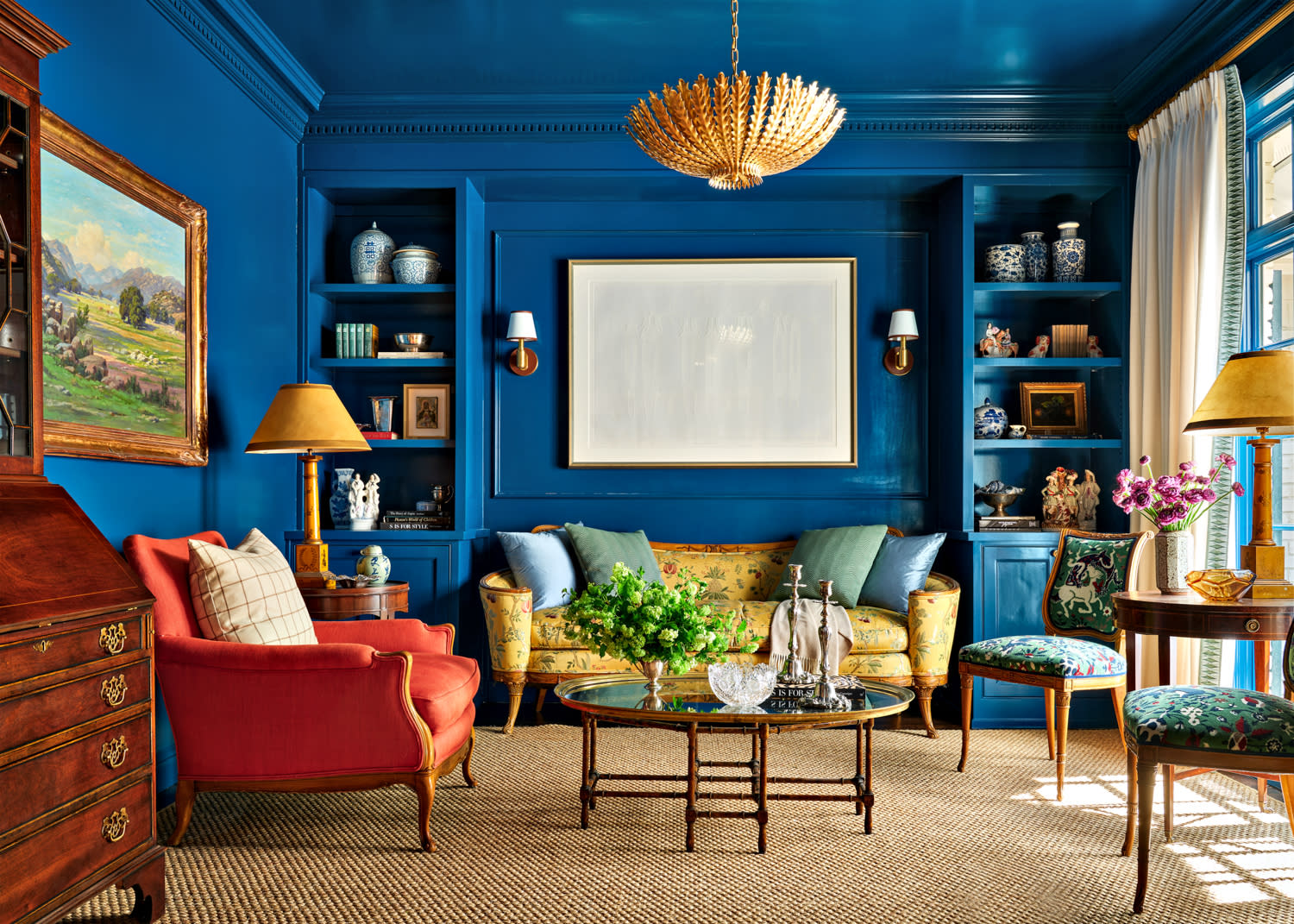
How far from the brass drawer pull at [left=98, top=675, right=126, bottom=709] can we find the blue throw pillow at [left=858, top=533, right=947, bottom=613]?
3.23m

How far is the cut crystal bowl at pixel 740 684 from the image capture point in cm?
275

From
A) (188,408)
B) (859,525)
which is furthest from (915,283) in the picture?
(188,408)

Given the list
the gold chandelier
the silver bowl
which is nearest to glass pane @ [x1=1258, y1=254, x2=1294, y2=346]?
the gold chandelier

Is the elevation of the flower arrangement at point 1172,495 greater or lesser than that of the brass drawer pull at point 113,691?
greater

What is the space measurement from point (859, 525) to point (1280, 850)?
2.41 m

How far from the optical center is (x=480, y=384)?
5.01 m

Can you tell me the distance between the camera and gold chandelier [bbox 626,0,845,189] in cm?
294

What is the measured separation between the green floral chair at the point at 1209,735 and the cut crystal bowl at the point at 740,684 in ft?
3.14

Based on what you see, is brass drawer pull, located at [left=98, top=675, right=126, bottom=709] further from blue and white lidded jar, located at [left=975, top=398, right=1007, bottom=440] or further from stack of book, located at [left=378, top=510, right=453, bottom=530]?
blue and white lidded jar, located at [left=975, top=398, right=1007, bottom=440]

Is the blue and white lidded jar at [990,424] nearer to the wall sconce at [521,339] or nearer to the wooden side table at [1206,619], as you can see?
the wooden side table at [1206,619]

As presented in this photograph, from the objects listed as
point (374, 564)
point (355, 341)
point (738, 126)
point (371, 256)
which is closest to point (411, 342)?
point (355, 341)

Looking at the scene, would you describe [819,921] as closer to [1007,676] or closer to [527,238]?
[1007,676]

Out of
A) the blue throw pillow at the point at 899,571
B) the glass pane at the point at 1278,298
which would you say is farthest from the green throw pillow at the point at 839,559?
the glass pane at the point at 1278,298

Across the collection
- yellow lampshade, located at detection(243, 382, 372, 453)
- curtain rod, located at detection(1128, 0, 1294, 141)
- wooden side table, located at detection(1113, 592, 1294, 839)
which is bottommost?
wooden side table, located at detection(1113, 592, 1294, 839)
